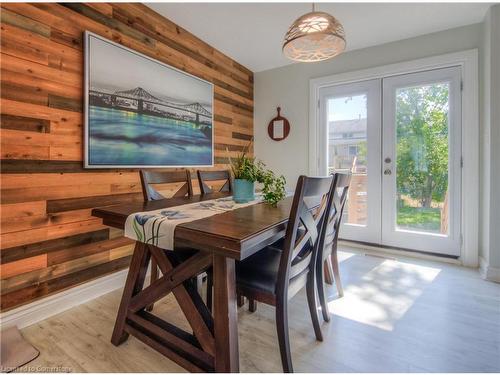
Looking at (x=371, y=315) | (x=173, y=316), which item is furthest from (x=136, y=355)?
(x=371, y=315)

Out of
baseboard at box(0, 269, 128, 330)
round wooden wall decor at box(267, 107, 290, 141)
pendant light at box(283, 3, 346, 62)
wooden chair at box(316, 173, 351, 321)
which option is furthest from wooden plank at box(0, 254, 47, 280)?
round wooden wall decor at box(267, 107, 290, 141)

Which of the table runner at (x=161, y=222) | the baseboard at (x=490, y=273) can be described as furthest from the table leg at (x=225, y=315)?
the baseboard at (x=490, y=273)

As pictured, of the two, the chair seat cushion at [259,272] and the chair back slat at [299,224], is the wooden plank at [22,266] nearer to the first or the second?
the chair seat cushion at [259,272]

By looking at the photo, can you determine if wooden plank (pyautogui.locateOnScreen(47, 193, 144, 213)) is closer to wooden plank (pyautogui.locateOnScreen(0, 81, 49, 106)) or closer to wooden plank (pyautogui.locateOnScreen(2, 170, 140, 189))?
wooden plank (pyautogui.locateOnScreen(2, 170, 140, 189))

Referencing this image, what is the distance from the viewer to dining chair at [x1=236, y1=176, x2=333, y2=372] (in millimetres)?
1175

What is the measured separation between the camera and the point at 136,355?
138cm

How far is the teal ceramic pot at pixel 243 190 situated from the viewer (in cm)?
176

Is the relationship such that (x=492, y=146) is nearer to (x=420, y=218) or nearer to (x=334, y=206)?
(x=420, y=218)

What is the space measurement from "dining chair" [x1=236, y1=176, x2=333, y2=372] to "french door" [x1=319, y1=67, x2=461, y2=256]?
1946mm

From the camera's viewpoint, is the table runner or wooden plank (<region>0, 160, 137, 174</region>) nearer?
the table runner

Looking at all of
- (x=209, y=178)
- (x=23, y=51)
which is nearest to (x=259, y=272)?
(x=209, y=178)

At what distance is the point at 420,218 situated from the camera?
289 centimetres

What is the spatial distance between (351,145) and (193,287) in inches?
104

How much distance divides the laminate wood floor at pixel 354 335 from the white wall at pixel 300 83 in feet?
6.45
